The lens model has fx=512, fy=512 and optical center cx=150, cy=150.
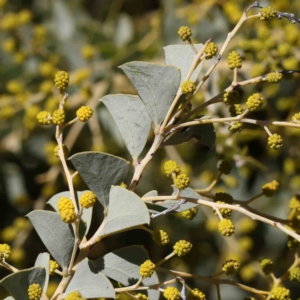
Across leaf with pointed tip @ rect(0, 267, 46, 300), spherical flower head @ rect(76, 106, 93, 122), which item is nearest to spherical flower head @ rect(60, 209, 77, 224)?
leaf with pointed tip @ rect(0, 267, 46, 300)

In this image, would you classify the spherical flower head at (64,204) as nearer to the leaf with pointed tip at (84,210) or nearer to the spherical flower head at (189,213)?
the leaf with pointed tip at (84,210)

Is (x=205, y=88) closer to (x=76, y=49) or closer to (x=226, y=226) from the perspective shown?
(x=76, y=49)

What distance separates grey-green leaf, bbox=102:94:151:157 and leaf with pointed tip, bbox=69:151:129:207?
9 cm

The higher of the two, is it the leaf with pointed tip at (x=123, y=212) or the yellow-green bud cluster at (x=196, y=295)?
the leaf with pointed tip at (x=123, y=212)

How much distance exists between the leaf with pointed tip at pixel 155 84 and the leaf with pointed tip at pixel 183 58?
0.07m

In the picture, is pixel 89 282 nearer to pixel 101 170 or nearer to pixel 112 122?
pixel 101 170

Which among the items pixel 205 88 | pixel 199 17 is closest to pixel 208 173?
pixel 205 88

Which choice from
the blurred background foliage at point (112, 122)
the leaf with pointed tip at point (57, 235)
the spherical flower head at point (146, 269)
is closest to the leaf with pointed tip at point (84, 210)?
the leaf with pointed tip at point (57, 235)

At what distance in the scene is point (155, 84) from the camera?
3.15 ft

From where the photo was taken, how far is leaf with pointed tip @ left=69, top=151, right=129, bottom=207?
35.5 inches

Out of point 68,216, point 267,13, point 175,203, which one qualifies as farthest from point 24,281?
point 267,13

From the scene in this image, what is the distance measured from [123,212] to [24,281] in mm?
223

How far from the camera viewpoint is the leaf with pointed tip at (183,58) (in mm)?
1017

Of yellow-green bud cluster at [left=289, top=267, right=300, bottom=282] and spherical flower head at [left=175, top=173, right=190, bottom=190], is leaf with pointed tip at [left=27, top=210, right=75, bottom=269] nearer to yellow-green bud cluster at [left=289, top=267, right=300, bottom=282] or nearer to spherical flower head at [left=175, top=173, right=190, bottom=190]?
spherical flower head at [left=175, top=173, right=190, bottom=190]
